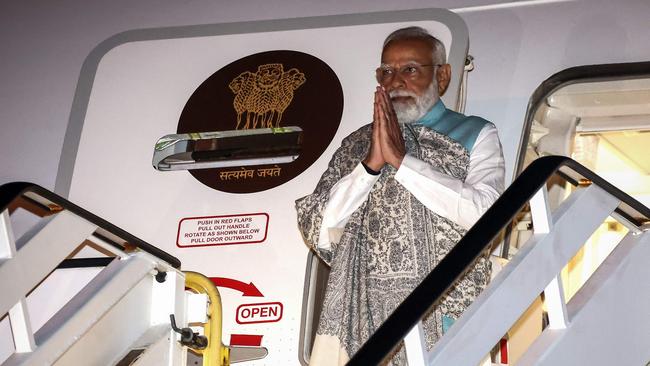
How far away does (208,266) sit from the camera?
14.3 feet

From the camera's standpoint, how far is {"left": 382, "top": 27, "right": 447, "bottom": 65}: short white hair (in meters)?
4.14

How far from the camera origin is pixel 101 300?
10.5ft

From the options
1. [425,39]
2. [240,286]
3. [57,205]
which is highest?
[425,39]

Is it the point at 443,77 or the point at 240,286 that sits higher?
the point at 443,77

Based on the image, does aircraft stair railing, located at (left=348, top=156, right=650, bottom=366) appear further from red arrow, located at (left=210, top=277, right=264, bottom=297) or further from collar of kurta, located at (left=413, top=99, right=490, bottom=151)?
red arrow, located at (left=210, top=277, right=264, bottom=297)

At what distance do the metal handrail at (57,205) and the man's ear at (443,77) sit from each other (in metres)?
1.28

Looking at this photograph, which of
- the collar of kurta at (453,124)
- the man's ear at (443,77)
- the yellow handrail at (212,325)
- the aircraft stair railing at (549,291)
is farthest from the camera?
the man's ear at (443,77)

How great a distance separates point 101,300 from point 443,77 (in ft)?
5.32

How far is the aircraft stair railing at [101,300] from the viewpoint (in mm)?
3004

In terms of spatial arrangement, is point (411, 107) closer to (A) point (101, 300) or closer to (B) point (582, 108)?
(B) point (582, 108)

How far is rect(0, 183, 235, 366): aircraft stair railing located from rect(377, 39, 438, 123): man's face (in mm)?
1031

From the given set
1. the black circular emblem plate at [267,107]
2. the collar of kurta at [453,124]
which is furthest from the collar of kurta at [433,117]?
the black circular emblem plate at [267,107]

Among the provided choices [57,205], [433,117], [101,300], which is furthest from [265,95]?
[101,300]

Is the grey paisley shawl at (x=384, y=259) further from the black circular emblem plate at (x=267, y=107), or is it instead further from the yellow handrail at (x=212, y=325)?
the black circular emblem plate at (x=267, y=107)
